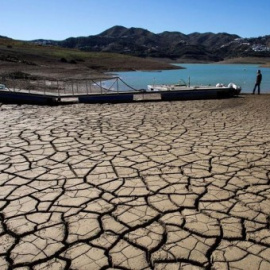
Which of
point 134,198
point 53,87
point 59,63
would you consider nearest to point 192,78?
point 59,63

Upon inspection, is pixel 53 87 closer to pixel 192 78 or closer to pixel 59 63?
pixel 59 63

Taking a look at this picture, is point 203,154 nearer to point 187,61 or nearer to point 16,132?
point 16,132

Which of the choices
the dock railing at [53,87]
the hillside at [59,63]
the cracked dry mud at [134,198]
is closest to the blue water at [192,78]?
the hillside at [59,63]

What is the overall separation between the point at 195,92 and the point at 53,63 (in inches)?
1288

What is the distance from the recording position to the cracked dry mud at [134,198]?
281 cm

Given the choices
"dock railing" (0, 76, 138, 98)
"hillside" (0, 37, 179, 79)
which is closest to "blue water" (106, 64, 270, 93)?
"hillside" (0, 37, 179, 79)

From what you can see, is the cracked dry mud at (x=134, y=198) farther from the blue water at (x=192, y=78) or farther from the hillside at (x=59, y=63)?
the hillside at (x=59, y=63)

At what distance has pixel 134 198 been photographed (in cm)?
383

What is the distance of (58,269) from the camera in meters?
2.62

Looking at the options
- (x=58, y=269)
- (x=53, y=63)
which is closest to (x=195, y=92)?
(x=58, y=269)

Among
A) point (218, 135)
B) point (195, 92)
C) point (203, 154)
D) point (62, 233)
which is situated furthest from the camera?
point (195, 92)

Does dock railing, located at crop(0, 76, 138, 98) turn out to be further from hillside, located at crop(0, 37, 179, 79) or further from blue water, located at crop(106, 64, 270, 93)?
hillside, located at crop(0, 37, 179, 79)

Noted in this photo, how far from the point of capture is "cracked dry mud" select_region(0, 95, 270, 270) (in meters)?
2.81

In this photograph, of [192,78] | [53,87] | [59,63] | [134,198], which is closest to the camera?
[134,198]
